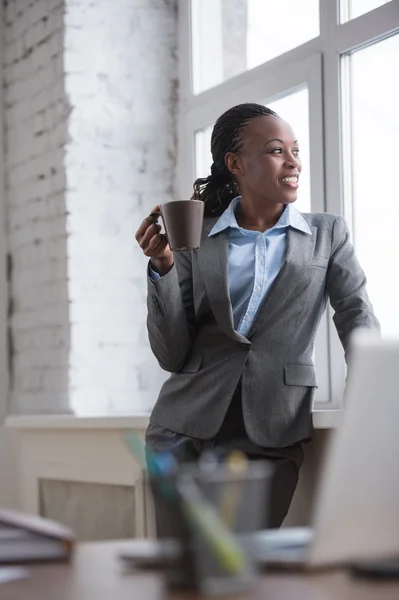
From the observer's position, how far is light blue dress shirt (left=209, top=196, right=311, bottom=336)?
2.26m

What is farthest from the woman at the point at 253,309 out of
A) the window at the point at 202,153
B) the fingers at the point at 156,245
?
the window at the point at 202,153

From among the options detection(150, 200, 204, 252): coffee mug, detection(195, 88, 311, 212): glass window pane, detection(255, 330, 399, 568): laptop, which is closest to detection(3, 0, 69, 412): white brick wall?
detection(195, 88, 311, 212): glass window pane

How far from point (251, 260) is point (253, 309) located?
0.12 meters

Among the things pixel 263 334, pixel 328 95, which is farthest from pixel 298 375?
pixel 328 95

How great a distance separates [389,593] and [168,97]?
114 inches

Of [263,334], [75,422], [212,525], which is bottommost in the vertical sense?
[75,422]

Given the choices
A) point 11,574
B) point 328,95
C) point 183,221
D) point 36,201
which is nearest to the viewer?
point 11,574

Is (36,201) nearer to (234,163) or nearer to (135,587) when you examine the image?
(234,163)

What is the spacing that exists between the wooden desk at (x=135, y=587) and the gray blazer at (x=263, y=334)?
1243 mm

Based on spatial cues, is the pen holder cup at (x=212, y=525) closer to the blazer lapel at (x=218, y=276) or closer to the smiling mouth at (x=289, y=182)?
the blazer lapel at (x=218, y=276)

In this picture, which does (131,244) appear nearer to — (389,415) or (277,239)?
(277,239)

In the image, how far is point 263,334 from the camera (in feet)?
7.32

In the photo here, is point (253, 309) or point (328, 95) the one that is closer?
point (253, 309)

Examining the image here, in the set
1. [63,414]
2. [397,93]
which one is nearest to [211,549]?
[397,93]
